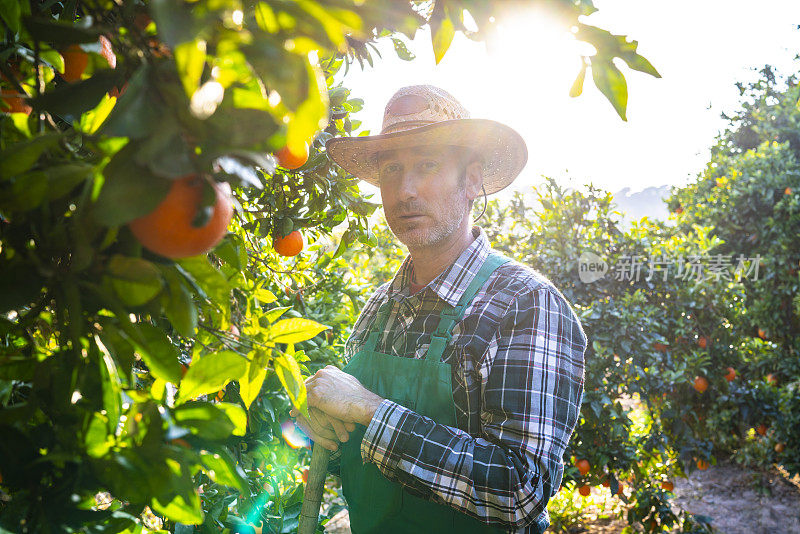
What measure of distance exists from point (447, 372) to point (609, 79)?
3.13 feet

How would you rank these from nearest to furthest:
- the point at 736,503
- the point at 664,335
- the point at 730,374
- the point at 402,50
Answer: the point at 402,50 < the point at 664,335 < the point at 730,374 < the point at 736,503

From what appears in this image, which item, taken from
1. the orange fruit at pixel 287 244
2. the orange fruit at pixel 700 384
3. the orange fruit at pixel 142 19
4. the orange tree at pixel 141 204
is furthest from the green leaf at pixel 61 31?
the orange fruit at pixel 700 384

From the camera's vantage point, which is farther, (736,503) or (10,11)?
(736,503)

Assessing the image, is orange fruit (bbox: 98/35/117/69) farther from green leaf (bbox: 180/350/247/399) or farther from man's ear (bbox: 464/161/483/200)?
man's ear (bbox: 464/161/483/200)

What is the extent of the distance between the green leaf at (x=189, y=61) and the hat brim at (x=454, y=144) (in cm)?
123

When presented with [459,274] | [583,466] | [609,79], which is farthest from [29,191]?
[583,466]

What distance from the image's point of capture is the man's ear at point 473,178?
6.00 ft

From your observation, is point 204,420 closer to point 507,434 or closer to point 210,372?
point 210,372

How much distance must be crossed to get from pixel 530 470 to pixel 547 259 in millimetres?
2839

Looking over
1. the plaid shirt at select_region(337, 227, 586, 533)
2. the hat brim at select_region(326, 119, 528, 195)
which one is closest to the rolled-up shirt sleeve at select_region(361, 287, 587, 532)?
the plaid shirt at select_region(337, 227, 586, 533)

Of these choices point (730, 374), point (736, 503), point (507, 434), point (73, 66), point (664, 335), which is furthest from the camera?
point (736, 503)

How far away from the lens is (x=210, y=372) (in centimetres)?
57

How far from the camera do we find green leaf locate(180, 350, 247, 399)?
567mm

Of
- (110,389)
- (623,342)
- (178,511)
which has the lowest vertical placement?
(623,342)
